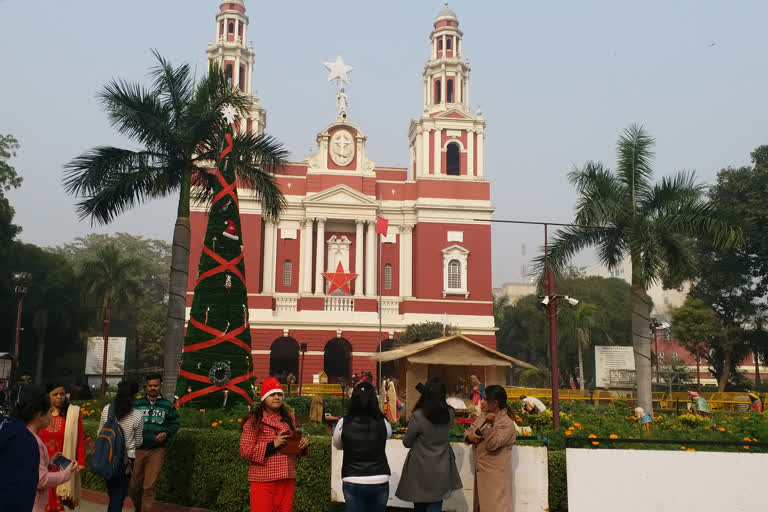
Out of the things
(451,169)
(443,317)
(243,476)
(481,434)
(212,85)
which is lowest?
(243,476)

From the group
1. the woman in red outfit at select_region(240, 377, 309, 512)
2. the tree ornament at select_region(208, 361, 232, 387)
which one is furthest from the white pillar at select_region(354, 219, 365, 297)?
the woman in red outfit at select_region(240, 377, 309, 512)

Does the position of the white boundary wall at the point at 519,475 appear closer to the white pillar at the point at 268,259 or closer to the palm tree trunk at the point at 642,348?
the palm tree trunk at the point at 642,348

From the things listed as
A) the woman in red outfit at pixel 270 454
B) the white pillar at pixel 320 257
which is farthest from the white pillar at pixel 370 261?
the woman in red outfit at pixel 270 454

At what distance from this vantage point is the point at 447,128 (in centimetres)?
4284

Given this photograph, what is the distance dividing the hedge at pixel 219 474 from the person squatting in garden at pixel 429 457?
2.08 metres

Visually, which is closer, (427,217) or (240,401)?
(240,401)

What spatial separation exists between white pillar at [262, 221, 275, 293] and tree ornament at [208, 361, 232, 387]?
2677 cm

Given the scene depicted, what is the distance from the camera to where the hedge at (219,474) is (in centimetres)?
860

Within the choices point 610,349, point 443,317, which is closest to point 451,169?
point 443,317

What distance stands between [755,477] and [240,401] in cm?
873

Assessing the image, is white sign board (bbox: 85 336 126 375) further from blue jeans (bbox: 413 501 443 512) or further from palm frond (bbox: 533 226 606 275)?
blue jeans (bbox: 413 501 443 512)

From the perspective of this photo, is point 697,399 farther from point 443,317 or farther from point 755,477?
point 443,317

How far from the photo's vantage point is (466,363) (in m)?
19.8

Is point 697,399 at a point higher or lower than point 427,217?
lower
